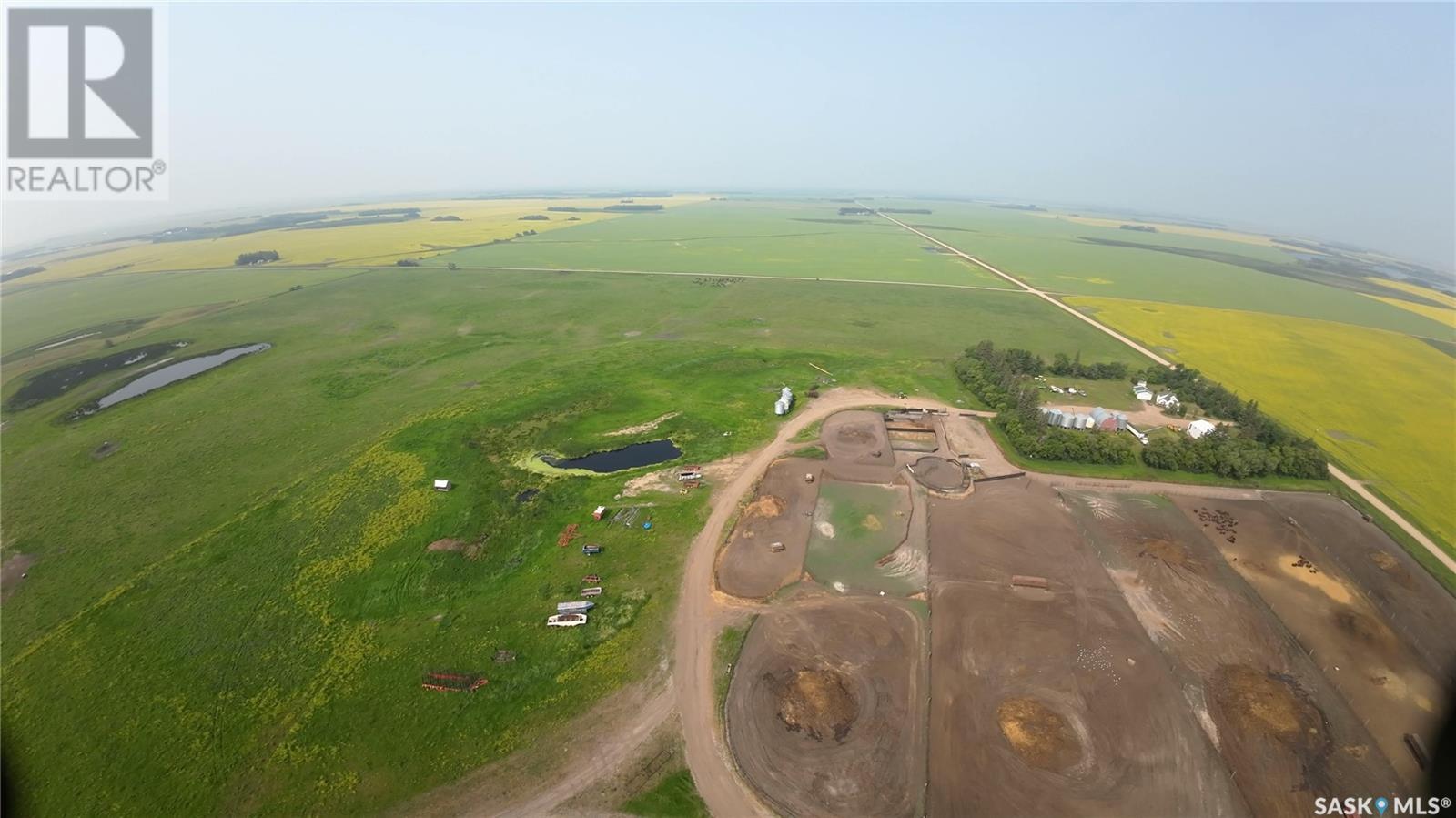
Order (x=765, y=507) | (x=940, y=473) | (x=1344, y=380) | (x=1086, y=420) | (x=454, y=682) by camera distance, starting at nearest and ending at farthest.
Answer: (x=454, y=682) < (x=765, y=507) < (x=940, y=473) < (x=1086, y=420) < (x=1344, y=380)

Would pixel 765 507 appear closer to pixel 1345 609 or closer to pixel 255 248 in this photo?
pixel 1345 609

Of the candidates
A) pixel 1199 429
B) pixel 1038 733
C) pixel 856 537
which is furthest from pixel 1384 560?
pixel 856 537

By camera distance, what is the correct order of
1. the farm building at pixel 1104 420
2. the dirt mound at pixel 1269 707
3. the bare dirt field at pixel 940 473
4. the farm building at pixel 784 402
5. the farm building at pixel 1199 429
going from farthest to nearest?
1. the farm building at pixel 784 402
2. the farm building at pixel 1104 420
3. the farm building at pixel 1199 429
4. the bare dirt field at pixel 940 473
5. the dirt mound at pixel 1269 707

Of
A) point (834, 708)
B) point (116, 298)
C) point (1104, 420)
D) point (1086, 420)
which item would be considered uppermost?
point (1104, 420)

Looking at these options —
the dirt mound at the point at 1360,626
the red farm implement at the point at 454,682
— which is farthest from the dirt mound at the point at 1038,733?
the red farm implement at the point at 454,682

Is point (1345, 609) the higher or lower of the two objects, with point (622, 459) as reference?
lower

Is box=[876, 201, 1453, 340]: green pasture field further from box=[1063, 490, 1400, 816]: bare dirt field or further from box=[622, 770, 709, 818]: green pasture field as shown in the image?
box=[622, 770, 709, 818]: green pasture field

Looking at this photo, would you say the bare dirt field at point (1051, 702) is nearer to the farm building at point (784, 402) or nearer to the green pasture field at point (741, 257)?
the farm building at point (784, 402)
